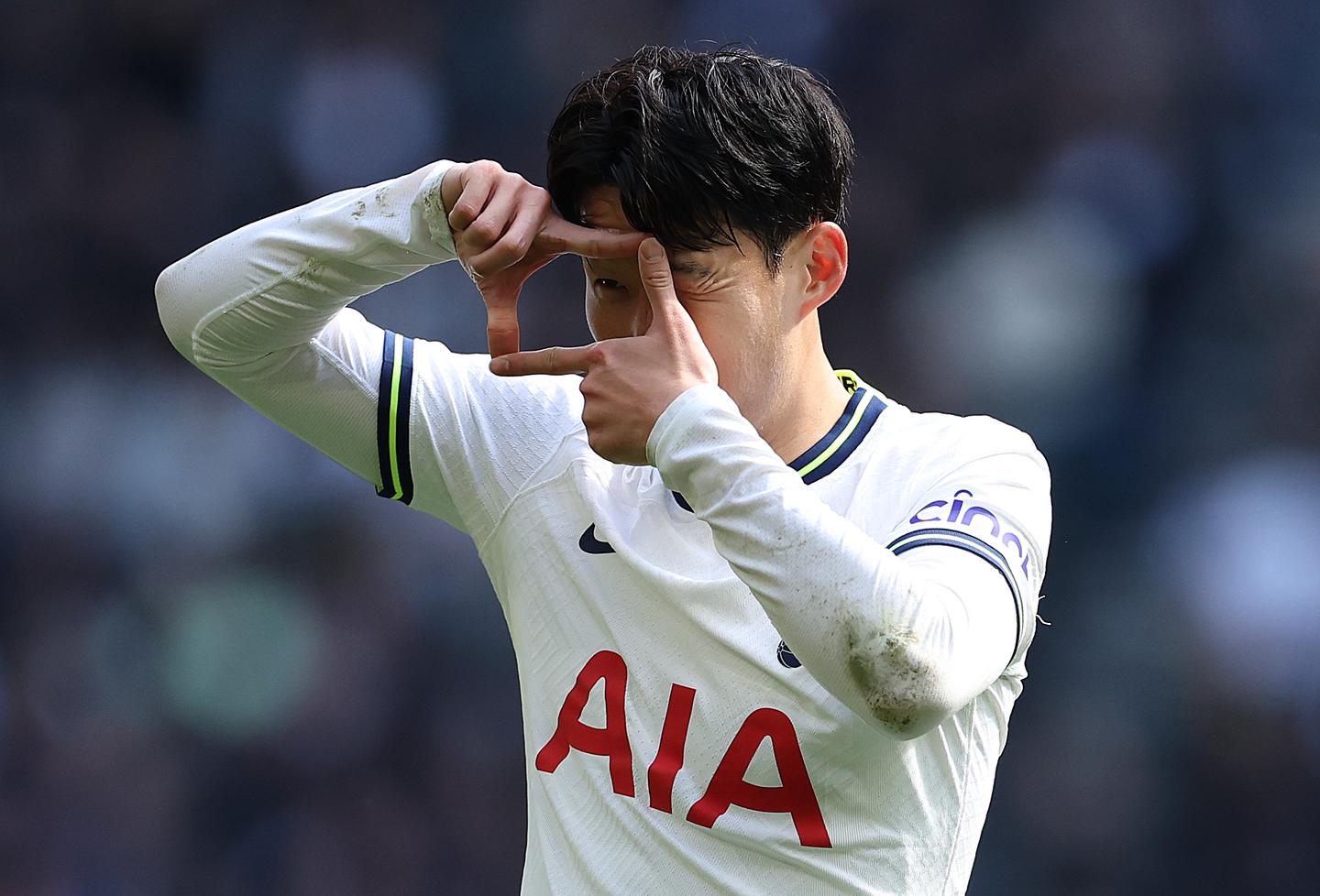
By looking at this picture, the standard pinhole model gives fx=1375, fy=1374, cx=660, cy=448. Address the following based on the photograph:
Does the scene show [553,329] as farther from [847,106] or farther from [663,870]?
[663,870]

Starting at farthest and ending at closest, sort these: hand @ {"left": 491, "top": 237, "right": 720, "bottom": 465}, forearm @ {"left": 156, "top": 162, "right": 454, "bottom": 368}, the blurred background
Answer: the blurred background → forearm @ {"left": 156, "top": 162, "right": 454, "bottom": 368} → hand @ {"left": 491, "top": 237, "right": 720, "bottom": 465}

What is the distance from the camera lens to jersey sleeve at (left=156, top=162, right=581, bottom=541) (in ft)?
4.87

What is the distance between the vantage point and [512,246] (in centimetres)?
136

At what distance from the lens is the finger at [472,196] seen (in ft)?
4.55

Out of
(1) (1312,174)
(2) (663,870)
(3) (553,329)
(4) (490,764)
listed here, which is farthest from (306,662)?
(1) (1312,174)

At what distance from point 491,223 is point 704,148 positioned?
9.2 inches

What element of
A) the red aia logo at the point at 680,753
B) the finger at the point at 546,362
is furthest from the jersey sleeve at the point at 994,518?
the finger at the point at 546,362

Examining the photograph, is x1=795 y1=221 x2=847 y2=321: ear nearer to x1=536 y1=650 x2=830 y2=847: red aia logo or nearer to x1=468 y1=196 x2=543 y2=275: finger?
x1=468 y1=196 x2=543 y2=275: finger

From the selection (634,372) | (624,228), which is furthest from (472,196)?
(634,372)

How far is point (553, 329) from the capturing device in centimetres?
348

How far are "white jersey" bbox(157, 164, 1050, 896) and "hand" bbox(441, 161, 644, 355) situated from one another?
0.05m

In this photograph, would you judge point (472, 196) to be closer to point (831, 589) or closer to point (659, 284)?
point (659, 284)

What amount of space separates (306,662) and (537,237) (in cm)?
219

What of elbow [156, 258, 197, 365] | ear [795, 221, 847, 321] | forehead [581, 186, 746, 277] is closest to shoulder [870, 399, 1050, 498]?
ear [795, 221, 847, 321]
